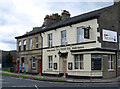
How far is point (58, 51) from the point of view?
86.9 ft

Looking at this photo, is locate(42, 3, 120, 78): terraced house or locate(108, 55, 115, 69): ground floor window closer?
locate(42, 3, 120, 78): terraced house

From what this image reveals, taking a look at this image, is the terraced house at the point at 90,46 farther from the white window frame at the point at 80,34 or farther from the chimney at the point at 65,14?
the chimney at the point at 65,14

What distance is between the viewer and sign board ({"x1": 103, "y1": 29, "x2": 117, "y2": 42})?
22.1m

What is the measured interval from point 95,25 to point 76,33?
3195 millimetres

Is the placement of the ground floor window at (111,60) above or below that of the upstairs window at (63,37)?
below

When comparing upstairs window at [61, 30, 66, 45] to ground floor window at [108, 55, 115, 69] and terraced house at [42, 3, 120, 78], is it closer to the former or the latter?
terraced house at [42, 3, 120, 78]

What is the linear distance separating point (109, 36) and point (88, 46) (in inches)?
117

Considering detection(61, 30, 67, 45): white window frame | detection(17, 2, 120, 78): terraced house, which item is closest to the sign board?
detection(17, 2, 120, 78): terraced house

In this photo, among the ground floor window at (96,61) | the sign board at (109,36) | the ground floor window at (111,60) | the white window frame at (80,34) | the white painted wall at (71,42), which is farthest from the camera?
the white window frame at (80,34)

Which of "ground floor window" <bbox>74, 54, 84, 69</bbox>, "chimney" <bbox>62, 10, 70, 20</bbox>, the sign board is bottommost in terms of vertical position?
"ground floor window" <bbox>74, 54, 84, 69</bbox>

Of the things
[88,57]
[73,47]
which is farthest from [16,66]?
[88,57]

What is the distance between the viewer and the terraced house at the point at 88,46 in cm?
2144

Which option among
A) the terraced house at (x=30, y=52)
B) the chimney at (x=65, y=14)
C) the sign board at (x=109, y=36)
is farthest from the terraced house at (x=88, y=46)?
the chimney at (x=65, y=14)

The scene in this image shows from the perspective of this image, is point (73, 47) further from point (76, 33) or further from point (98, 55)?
point (98, 55)
